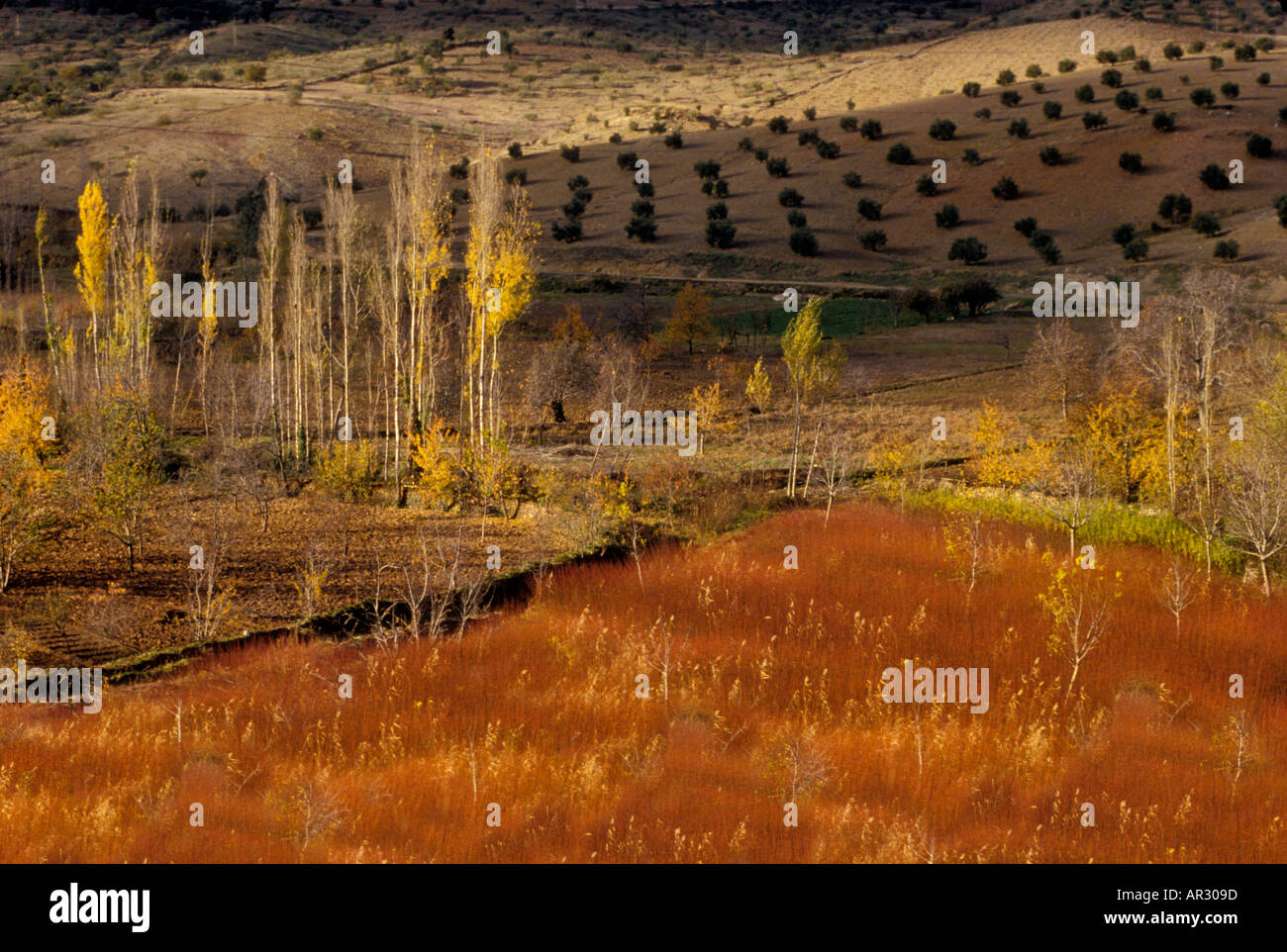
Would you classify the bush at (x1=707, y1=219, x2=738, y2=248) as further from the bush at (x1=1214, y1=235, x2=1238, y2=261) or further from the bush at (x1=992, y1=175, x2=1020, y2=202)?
the bush at (x1=1214, y1=235, x2=1238, y2=261)

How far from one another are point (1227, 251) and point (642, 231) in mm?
30793

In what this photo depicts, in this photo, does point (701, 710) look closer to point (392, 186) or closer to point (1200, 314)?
point (392, 186)

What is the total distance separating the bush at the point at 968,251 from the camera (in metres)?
65.1

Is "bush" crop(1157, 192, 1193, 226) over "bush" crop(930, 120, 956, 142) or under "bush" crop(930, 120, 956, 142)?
under

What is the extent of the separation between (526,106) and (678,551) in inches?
4094

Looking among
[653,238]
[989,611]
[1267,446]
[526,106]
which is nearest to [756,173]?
[653,238]

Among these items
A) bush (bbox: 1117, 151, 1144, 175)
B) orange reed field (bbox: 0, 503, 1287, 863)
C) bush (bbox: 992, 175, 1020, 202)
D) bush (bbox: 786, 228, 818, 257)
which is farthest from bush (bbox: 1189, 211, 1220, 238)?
orange reed field (bbox: 0, 503, 1287, 863)

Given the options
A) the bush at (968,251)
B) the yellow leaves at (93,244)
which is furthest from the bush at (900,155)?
the yellow leaves at (93,244)

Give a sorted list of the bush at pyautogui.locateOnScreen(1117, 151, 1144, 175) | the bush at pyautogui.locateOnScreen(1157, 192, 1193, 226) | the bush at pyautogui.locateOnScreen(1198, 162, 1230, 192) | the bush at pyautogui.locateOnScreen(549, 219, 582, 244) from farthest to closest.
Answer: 1. the bush at pyautogui.locateOnScreen(1117, 151, 1144, 175)
2. the bush at pyautogui.locateOnScreen(549, 219, 582, 244)
3. the bush at pyautogui.locateOnScreen(1198, 162, 1230, 192)
4. the bush at pyautogui.locateOnScreen(1157, 192, 1193, 226)

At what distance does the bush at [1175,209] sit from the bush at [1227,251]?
905 centimetres

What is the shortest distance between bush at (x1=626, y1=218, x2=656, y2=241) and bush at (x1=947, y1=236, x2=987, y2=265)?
17075 millimetres

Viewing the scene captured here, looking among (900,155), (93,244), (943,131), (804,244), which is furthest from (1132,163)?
(93,244)

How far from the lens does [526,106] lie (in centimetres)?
12131

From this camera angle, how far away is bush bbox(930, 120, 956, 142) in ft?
279
